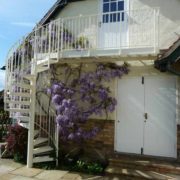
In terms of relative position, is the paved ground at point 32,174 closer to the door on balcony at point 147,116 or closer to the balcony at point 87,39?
the door on balcony at point 147,116

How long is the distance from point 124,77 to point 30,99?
3.11 m

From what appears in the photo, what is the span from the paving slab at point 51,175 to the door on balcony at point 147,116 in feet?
6.82

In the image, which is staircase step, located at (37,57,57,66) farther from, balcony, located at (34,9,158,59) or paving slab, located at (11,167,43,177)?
paving slab, located at (11,167,43,177)

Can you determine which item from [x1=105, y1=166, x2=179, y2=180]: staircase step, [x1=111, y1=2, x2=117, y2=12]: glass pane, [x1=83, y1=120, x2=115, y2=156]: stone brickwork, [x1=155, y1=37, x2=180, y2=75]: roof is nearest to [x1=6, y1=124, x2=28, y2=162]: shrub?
[x1=83, y1=120, x2=115, y2=156]: stone brickwork

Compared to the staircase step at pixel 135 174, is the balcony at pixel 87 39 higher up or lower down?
higher up

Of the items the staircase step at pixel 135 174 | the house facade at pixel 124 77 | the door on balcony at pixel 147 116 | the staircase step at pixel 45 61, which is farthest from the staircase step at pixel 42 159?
the staircase step at pixel 45 61

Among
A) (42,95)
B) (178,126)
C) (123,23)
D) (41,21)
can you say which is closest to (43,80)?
(42,95)

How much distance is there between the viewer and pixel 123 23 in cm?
903

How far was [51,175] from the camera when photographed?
734cm

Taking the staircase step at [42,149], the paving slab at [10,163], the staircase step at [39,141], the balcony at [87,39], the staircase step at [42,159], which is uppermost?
the balcony at [87,39]

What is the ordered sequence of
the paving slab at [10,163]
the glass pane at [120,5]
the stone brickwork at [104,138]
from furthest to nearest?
1. the glass pane at [120,5]
2. the stone brickwork at [104,138]
3. the paving slab at [10,163]

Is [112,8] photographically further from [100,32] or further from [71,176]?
[71,176]

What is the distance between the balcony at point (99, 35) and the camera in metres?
8.02

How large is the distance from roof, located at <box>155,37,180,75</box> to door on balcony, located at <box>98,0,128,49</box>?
185cm
